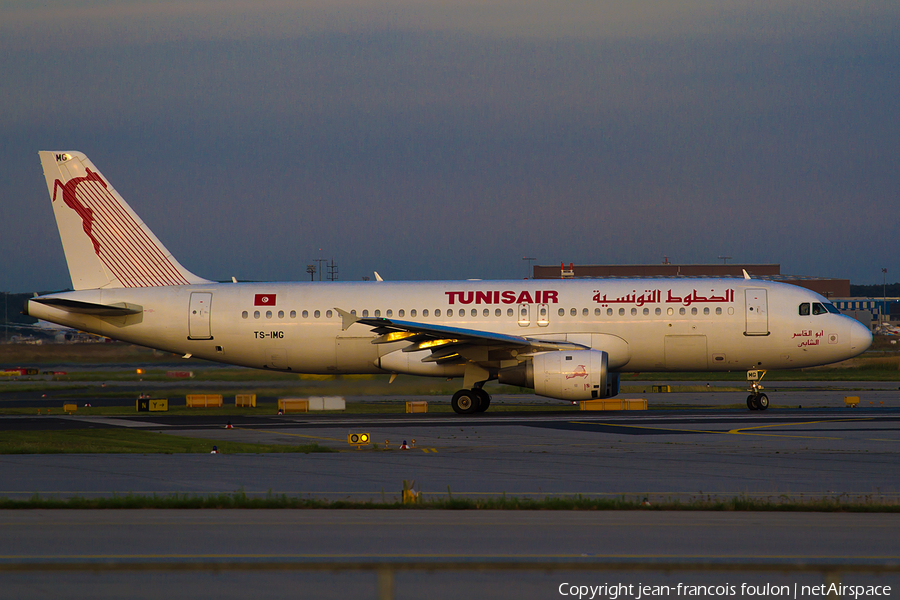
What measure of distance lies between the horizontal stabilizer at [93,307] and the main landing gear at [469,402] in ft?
37.4

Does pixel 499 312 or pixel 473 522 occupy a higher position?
pixel 499 312

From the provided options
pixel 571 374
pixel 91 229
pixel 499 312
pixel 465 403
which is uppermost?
pixel 91 229

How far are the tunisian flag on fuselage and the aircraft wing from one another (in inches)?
136

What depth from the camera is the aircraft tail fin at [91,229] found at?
102 feet

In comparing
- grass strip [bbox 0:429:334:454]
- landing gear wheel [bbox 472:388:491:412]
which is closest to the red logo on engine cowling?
landing gear wheel [bbox 472:388:491:412]

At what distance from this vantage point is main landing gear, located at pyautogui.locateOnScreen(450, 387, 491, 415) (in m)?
28.3

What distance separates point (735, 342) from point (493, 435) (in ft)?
37.4

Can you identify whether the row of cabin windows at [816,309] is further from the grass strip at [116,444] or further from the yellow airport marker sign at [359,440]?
the grass strip at [116,444]

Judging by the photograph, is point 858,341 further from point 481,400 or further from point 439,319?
point 439,319

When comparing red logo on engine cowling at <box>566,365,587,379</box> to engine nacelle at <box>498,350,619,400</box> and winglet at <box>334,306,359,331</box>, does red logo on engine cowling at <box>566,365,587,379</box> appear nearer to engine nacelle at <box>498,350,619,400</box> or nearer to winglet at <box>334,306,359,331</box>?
engine nacelle at <box>498,350,619,400</box>

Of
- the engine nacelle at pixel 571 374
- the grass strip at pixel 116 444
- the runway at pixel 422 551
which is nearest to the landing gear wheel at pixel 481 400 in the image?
the engine nacelle at pixel 571 374

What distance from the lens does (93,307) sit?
29875mm

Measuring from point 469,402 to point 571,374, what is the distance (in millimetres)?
3743

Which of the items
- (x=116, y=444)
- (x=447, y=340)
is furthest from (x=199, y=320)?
(x=116, y=444)
